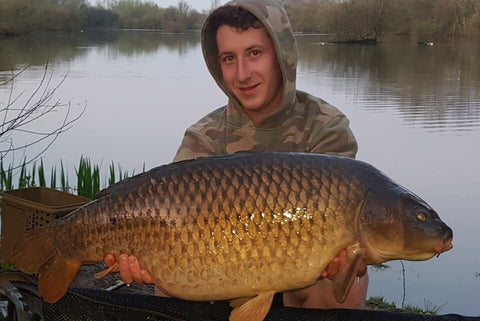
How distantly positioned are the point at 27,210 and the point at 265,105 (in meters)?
1.24

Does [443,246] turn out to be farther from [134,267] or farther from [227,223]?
[134,267]

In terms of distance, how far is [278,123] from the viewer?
1.91 metres

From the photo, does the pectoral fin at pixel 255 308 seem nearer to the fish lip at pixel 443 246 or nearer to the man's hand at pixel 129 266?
the man's hand at pixel 129 266

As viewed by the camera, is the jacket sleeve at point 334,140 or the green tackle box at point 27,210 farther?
the green tackle box at point 27,210

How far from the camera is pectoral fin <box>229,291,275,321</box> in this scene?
1301mm

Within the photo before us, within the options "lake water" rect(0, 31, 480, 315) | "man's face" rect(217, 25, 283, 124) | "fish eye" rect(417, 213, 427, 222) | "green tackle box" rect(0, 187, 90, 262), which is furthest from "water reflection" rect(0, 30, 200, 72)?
"fish eye" rect(417, 213, 427, 222)

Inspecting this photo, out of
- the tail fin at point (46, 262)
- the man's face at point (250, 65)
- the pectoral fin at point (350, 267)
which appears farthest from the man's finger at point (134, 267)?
the man's face at point (250, 65)

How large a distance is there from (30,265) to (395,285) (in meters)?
2.30

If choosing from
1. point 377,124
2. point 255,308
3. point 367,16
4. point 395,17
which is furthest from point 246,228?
point 395,17

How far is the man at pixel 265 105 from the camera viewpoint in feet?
5.81

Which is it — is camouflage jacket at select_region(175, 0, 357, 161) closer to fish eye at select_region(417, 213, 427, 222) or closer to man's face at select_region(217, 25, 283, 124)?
man's face at select_region(217, 25, 283, 124)

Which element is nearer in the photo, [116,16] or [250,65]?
[250,65]

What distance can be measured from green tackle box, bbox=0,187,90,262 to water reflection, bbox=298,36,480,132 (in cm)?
594

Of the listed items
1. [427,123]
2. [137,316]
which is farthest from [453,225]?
[427,123]
